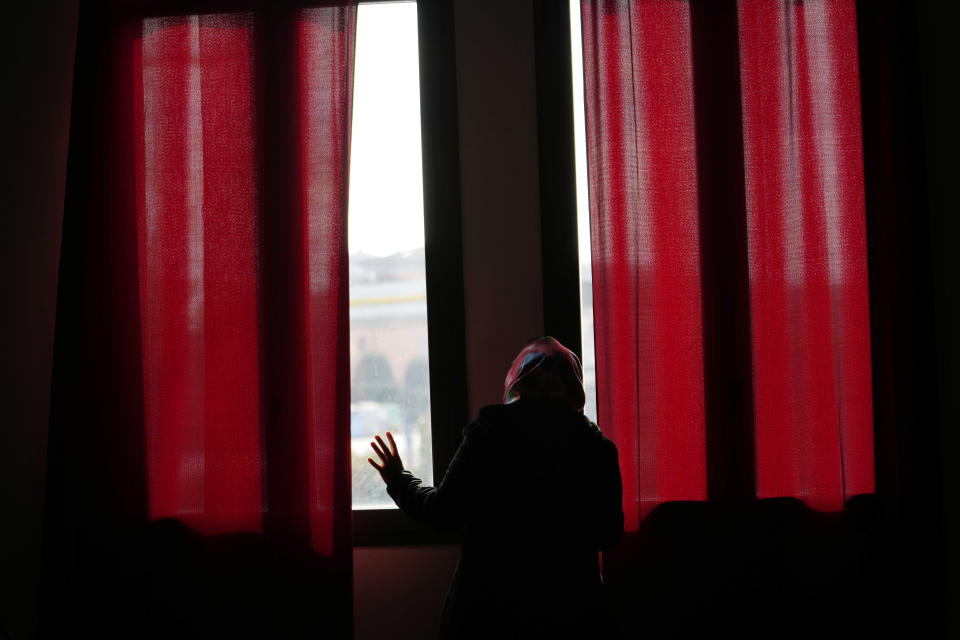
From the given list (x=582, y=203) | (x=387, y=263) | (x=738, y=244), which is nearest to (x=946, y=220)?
(x=738, y=244)

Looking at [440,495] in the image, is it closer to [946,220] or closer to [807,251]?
[807,251]

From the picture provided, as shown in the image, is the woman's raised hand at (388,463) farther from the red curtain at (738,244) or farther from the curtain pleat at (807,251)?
the curtain pleat at (807,251)

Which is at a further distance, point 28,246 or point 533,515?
point 28,246

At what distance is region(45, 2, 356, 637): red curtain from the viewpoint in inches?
63.6

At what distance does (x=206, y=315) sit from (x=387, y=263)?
1.69 feet

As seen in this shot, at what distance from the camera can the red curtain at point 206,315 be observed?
1.62 meters

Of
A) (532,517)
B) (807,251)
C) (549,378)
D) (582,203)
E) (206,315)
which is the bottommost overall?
(532,517)

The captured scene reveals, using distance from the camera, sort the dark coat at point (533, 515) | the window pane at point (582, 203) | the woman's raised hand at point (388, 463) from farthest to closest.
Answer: the window pane at point (582, 203)
the woman's raised hand at point (388, 463)
the dark coat at point (533, 515)

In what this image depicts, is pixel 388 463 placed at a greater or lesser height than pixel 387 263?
lesser

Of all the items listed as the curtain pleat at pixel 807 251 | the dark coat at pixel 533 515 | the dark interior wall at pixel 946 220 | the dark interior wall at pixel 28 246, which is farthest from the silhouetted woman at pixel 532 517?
the dark interior wall at pixel 28 246

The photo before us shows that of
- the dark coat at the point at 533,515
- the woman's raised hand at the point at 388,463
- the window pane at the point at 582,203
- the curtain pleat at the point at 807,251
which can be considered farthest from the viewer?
the window pane at the point at 582,203

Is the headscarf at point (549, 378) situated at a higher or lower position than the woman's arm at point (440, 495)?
higher

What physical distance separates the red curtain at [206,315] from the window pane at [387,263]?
150 millimetres

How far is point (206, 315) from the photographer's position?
1.64 meters
